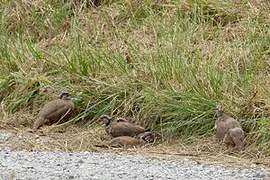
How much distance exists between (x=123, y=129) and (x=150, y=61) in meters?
1.23

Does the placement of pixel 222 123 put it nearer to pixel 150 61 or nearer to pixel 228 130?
pixel 228 130

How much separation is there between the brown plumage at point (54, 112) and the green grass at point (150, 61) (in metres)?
0.15

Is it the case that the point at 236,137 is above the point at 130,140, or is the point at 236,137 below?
above

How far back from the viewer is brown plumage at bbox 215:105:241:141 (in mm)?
7840

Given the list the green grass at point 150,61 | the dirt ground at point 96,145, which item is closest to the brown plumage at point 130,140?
the dirt ground at point 96,145

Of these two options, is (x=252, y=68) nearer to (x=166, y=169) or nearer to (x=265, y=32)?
(x=265, y=32)

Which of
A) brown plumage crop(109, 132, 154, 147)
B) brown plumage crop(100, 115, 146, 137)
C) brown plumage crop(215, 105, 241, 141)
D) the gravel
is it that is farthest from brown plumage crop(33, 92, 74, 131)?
brown plumage crop(215, 105, 241, 141)

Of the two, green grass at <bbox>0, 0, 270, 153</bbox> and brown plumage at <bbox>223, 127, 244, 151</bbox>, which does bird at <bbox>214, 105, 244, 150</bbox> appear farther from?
green grass at <bbox>0, 0, 270, 153</bbox>

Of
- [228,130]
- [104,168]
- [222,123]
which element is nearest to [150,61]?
[222,123]

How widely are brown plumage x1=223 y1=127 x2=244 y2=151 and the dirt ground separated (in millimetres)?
76

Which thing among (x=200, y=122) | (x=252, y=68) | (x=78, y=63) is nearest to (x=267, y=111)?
(x=200, y=122)

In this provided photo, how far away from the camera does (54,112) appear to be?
902 cm

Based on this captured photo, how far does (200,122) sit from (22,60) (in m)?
2.82

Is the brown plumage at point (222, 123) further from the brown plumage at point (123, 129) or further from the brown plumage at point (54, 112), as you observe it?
the brown plumage at point (54, 112)
